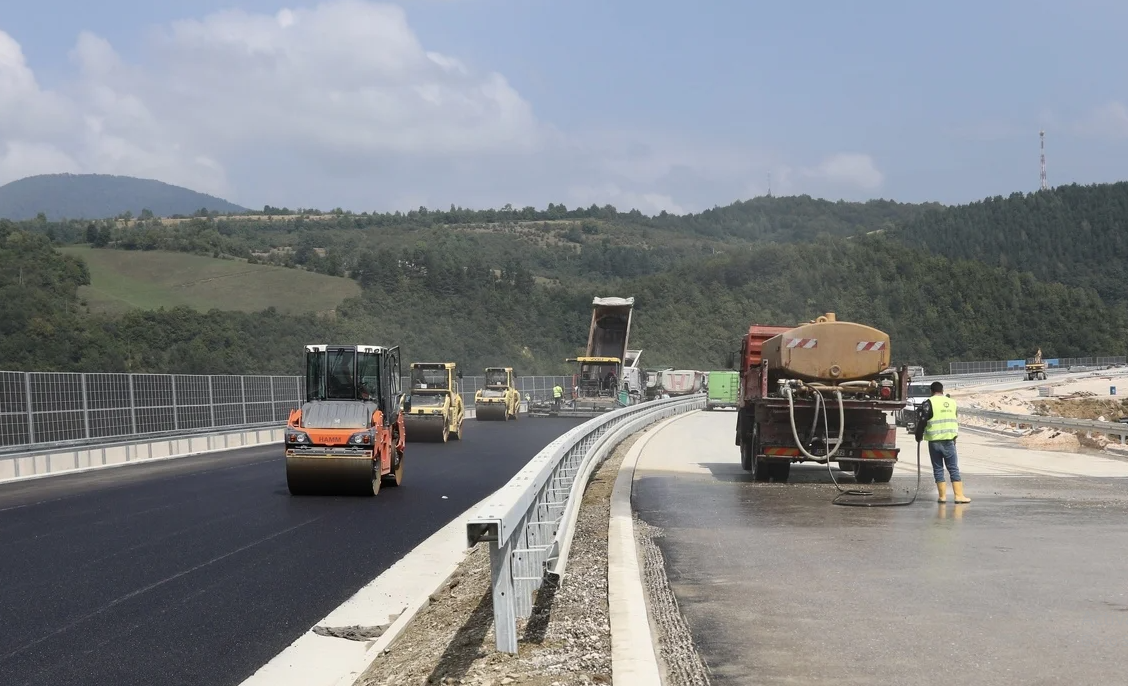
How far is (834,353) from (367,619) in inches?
466

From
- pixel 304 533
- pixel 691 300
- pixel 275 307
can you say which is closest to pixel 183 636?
pixel 304 533

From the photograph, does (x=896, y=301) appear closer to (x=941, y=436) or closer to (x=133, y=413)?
(x=133, y=413)

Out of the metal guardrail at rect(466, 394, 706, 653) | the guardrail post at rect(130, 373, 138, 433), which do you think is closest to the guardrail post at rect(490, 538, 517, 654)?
the metal guardrail at rect(466, 394, 706, 653)

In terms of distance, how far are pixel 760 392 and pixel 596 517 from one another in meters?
5.88

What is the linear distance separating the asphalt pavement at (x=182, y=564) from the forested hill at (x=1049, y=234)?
6348 inches

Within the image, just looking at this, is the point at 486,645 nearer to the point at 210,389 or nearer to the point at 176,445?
the point at 176,445

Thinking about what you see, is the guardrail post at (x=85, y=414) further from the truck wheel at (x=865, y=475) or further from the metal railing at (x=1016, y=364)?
the metal railing at (x=1016, y=364)

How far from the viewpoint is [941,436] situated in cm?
1552

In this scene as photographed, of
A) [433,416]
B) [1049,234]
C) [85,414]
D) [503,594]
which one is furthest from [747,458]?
[1049,234]

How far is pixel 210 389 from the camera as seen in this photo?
30703 millimetres

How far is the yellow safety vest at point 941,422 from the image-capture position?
15531 mm

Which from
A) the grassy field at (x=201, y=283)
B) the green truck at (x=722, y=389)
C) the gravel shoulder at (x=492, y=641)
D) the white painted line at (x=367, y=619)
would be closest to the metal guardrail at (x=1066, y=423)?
the green truck at (x=722, y=389)

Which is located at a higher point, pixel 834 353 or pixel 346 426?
pixel 834 353

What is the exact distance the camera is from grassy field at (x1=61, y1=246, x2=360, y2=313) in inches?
3632
